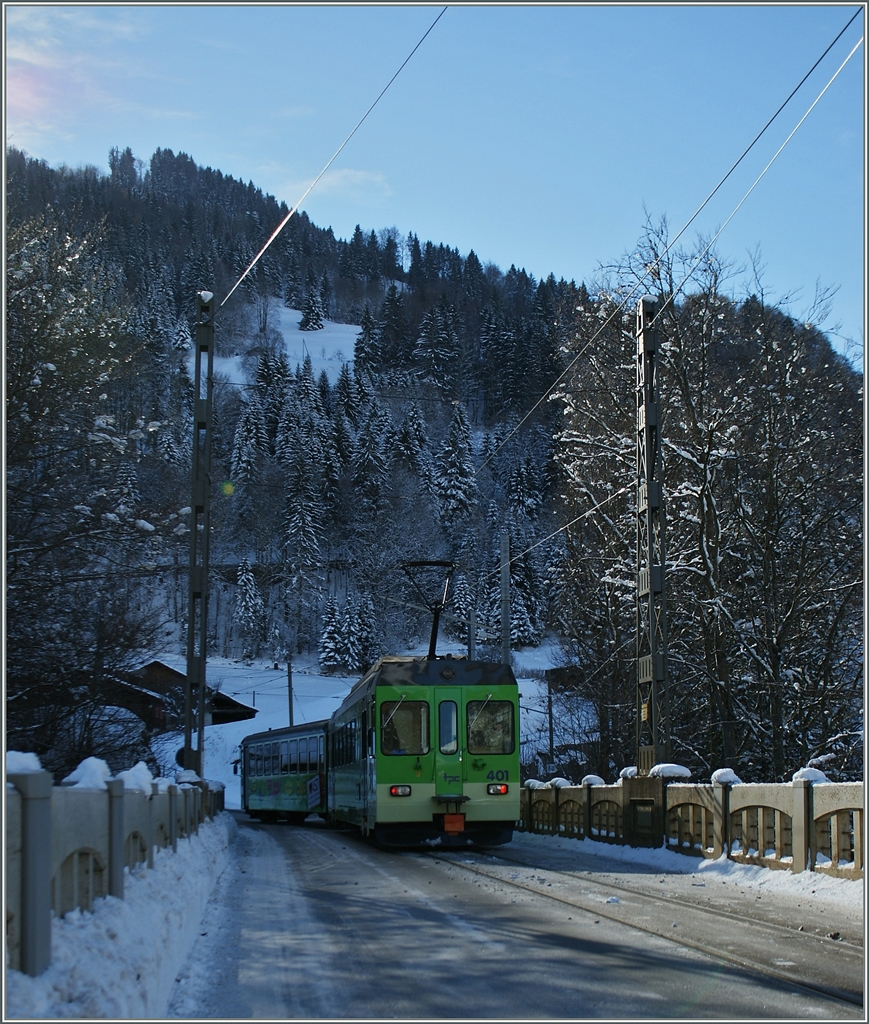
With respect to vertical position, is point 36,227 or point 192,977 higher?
point 36,227

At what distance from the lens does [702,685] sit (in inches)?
1042

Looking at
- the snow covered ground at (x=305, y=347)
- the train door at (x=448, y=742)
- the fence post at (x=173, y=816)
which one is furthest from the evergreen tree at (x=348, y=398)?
the fence post at (x=173, y=816)

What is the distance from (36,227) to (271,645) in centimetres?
8096

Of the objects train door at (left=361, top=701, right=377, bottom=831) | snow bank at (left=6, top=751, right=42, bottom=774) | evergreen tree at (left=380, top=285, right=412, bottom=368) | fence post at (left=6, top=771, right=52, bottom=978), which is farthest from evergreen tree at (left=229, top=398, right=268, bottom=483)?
fence post at (left=6, top=771, right=52, bottom=978)

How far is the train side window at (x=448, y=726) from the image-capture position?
17.2m

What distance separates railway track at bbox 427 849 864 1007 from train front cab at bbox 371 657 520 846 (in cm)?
488

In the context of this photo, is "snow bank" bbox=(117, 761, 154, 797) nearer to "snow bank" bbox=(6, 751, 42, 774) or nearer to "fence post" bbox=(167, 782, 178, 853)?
"fence post" bbox=(167, 782, 178, 853)

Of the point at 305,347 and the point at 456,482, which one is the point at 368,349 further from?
the point at 456,482

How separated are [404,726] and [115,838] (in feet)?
37.9

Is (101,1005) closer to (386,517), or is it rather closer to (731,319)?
(731,319)

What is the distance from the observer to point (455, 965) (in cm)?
630

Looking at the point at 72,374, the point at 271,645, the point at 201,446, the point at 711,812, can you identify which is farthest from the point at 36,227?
the point at 271,645

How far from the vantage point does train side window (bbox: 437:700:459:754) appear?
56.3 ft

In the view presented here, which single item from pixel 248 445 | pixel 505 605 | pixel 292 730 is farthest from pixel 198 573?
pixel 248 445
